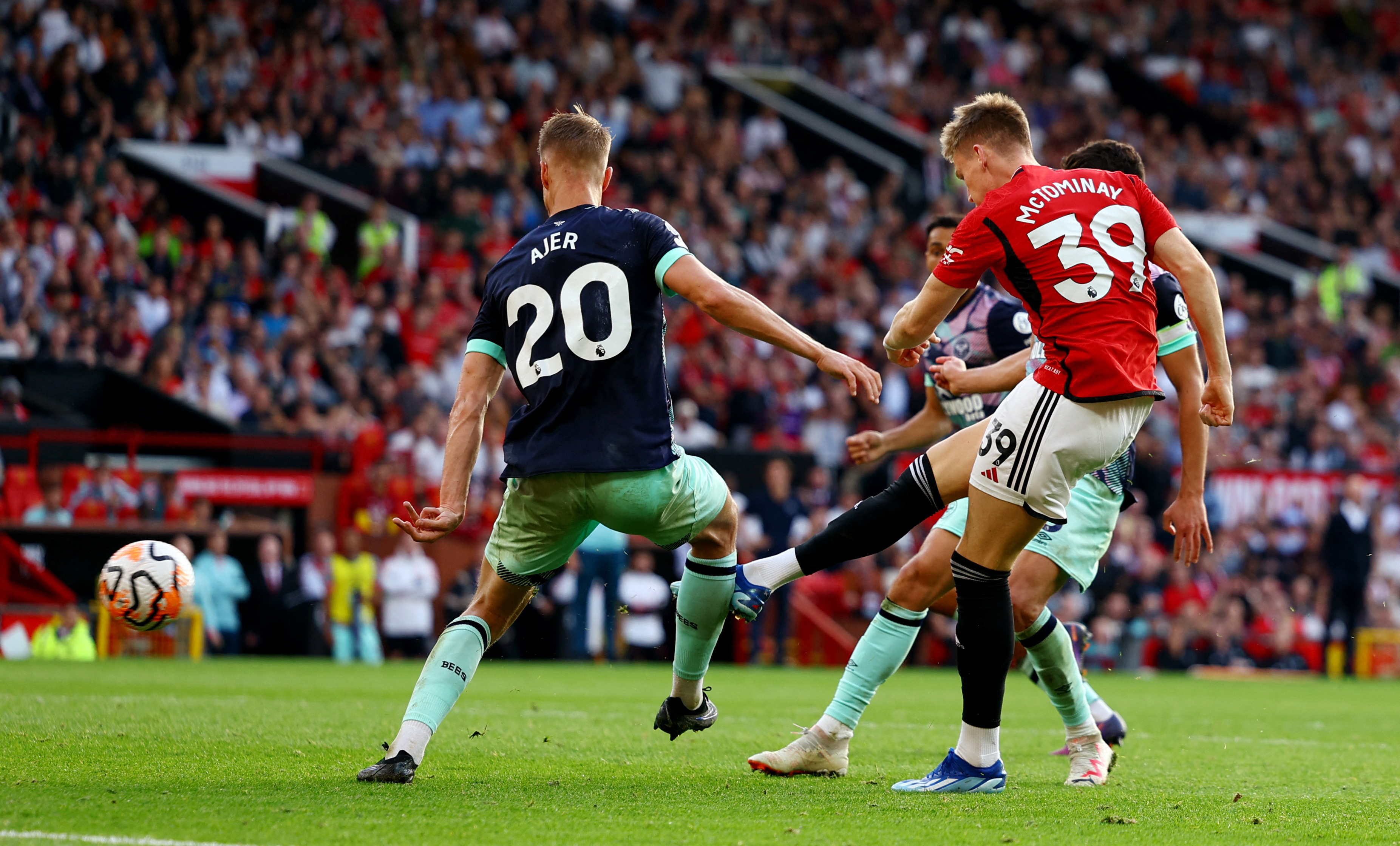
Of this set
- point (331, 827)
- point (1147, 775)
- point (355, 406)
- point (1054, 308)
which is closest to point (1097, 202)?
point (1054, 308)

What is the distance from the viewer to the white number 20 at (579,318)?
5176 mm

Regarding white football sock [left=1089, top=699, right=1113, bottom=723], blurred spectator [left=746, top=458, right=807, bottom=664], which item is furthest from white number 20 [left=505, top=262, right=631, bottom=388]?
blurred spectator [left=746, top=458, right=807, bottom=664]

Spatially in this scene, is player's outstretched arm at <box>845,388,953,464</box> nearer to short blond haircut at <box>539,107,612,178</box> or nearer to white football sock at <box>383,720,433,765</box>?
short blond haircut at <box>539,107,612,178</box>

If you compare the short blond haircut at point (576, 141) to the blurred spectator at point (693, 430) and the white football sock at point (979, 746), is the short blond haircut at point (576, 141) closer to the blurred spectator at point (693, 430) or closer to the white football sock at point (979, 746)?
the white football sock at point (979, 746)

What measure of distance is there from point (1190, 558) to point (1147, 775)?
1.38 meters

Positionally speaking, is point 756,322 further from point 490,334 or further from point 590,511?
point 490,334

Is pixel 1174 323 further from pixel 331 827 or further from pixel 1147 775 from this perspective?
pixel 331 827

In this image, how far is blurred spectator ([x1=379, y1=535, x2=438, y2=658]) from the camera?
1565cm

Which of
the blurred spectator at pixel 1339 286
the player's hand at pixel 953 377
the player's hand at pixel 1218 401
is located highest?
the blurred spectator at pixel 1339 286

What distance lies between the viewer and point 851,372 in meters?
4.98

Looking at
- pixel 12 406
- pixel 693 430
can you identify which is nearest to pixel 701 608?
Answer: pixel 12 406

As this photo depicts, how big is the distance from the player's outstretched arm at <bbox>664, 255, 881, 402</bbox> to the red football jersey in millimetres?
520

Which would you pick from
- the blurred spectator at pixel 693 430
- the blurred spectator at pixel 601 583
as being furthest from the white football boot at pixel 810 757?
the blurred spectator at pixel 693 430

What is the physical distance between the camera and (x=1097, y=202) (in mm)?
5246
